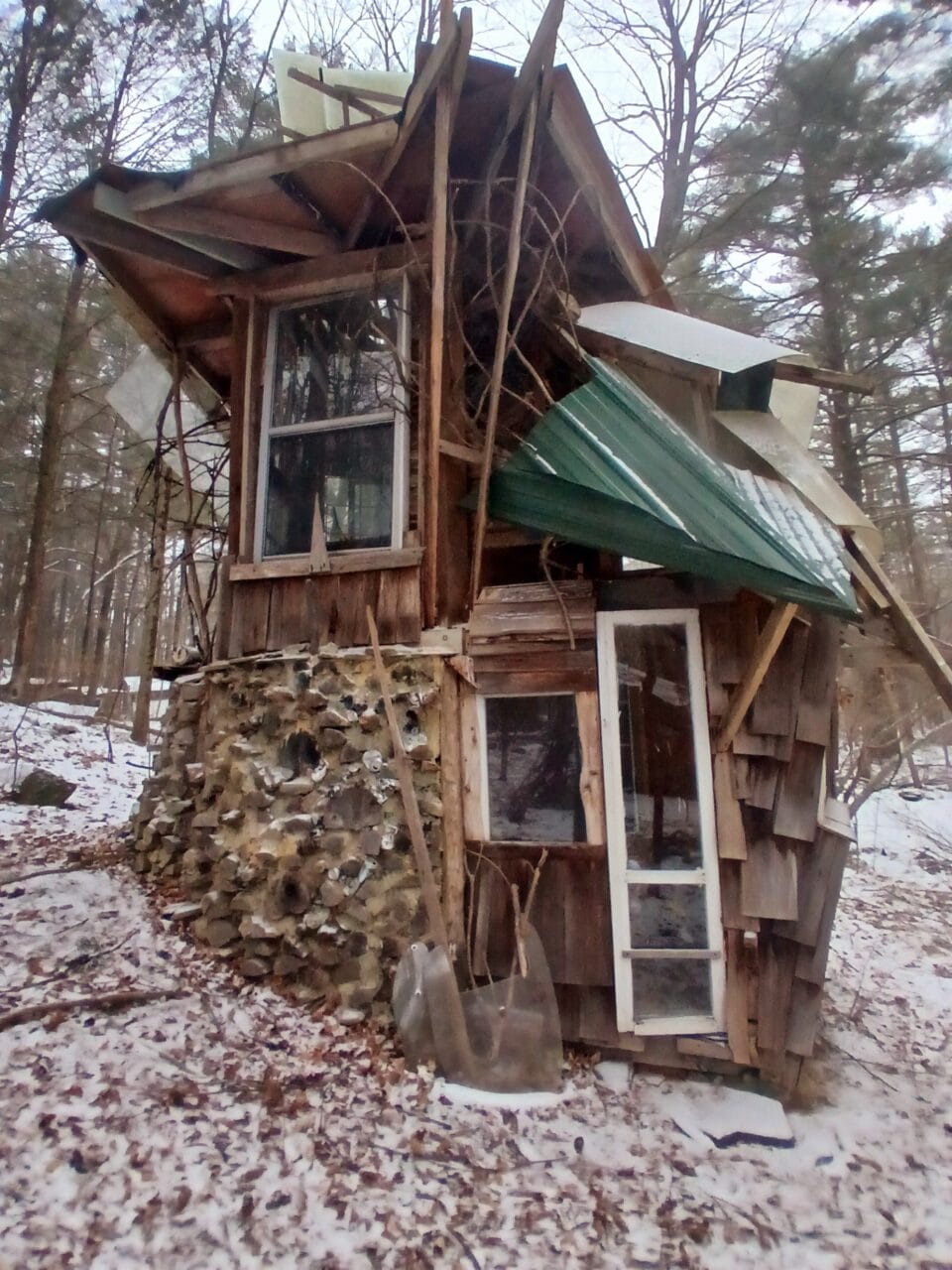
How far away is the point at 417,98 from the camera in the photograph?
357cm

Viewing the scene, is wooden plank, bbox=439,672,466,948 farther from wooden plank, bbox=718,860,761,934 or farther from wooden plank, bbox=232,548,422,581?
wooden plank, bbox=718,860,761,934

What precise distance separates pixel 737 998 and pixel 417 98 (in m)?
4.73

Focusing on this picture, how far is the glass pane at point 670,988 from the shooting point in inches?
144

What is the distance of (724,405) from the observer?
4.45 m

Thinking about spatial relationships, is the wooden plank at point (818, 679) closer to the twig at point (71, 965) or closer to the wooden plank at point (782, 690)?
the wooden plank at point (782, 690)

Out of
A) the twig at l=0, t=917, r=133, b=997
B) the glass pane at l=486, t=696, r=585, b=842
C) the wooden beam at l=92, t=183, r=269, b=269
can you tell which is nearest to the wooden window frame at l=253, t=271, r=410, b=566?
the wooden beam at l=92, t=183, r=269, b=269

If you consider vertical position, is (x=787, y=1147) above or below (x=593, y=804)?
below

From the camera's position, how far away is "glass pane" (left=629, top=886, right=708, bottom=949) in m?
3.70

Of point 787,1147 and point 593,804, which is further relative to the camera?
point 593,804

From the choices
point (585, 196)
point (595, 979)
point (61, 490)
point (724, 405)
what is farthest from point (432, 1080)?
point (61, 490)

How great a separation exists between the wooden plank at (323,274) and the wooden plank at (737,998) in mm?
4011

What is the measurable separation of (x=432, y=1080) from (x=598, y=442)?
3.21m

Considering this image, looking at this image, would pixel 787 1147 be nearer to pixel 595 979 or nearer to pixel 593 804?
pixel 595 979

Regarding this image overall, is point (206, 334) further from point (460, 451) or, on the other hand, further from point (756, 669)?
point (756, 669)
